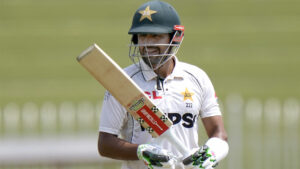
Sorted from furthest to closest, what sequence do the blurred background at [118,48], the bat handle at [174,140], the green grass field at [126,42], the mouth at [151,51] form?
the green grass field at [126,42] < the blurred background at [118,48] < the mouth at [151,51] < the bat handle at [174,140]

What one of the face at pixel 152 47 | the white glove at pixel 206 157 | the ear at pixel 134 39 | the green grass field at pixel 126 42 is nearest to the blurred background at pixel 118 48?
the green grass field at pixel 126 42

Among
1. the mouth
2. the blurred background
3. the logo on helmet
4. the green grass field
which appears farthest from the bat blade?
the green grass field

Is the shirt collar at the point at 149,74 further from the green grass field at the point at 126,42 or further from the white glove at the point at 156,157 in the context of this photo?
the green grass field at the point at 126,42

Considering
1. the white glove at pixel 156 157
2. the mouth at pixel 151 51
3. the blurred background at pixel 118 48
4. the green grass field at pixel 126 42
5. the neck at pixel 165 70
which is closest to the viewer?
the white glove at pixel 156 157

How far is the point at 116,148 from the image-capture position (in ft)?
10.9

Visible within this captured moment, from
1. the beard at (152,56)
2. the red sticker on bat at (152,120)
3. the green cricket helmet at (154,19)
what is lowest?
the red sticker on bat at (152,120)

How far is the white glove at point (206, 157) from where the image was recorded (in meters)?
3.13

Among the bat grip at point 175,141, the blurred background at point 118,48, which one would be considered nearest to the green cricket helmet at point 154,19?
the bat grip at point 175,141

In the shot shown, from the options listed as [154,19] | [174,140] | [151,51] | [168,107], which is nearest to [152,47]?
[151,51]

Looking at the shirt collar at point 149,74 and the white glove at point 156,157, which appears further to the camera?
the shirt collar at point 149,74

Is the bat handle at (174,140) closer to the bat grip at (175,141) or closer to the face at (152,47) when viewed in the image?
the bat grip at (175,141)

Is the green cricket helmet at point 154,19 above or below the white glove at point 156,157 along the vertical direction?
above

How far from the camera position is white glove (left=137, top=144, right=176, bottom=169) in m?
3.06

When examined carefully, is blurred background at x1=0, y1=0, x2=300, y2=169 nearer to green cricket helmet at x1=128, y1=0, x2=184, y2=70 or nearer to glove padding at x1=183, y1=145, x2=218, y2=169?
green cricket helmet at x1=128, y1=0, x2=184, y2=70
